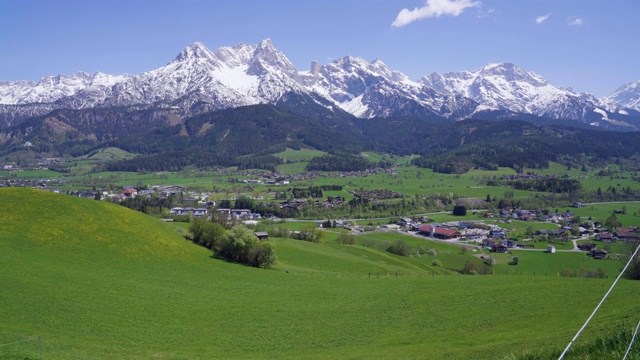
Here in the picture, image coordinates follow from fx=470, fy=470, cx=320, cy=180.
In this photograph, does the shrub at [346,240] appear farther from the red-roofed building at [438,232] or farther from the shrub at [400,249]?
the red-roofed building at [438,232]

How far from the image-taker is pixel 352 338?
34344 millimetres

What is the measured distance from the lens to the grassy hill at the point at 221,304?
3056 centimetres

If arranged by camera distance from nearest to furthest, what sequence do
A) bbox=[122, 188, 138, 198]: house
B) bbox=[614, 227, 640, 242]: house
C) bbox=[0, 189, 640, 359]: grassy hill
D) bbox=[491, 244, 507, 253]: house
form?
bbox=[0, 189, 640, 359]: grassy hill < bbox=[491, 244, 507, 253]: house < bbox=[614, 227, 640, 242]: house < bbox=[122, 188, 138, 198]: house

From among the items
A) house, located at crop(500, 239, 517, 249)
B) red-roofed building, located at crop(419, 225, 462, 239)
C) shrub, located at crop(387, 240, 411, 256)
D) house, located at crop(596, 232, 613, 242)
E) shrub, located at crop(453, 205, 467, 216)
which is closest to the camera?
shrub, located at crop(387, 240, 411, 256)

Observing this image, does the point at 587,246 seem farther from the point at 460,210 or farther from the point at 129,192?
the point at 129,192

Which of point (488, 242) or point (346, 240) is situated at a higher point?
point (346, 240)

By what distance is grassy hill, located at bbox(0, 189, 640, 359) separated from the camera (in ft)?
100

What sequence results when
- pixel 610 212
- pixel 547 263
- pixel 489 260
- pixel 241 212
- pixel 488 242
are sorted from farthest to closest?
pixel 610 212, pixel 241 212, pixel 488 242, pixel 489 260, pixel 547 263

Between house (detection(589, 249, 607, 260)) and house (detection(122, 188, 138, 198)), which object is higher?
house (detection(122, 188, 138, 198))

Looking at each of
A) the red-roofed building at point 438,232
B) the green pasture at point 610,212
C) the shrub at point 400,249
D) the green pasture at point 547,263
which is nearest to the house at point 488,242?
A: the green pasture at point 547,263

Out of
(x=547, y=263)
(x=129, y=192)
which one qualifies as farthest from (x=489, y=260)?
(x=129, y=192)

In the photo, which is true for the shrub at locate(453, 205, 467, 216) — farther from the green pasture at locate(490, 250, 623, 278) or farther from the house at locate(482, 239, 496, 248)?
the green pasture at locate(490, 250, 623, 278)

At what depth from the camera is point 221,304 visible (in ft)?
140

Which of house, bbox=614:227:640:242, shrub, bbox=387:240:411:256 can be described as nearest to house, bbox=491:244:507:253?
shrub, bbox=387:240:411:256
